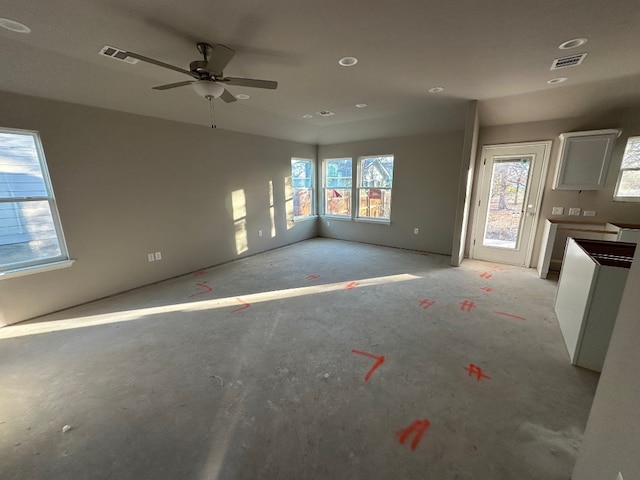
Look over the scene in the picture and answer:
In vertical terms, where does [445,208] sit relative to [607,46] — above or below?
below

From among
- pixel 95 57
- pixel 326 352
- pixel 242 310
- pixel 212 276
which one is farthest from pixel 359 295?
pixel 95 57

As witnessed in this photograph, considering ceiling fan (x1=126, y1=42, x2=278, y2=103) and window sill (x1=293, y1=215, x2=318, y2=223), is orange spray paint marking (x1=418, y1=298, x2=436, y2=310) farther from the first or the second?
window sill (x1=293, y1=215, x2=318, y2=223)

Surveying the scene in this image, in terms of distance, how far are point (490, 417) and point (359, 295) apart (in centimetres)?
Answer: 194

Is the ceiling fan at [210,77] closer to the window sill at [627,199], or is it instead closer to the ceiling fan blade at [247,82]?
the ceiling fan blade at [247,82]

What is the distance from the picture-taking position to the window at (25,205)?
2.71m

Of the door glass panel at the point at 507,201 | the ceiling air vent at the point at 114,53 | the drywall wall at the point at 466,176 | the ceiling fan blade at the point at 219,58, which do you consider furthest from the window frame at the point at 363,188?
the ceiling air vent at the point at 114,53

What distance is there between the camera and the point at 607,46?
2.30 metres

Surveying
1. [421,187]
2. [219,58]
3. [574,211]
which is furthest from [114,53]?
[574,211]

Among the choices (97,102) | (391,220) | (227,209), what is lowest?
(391,220)

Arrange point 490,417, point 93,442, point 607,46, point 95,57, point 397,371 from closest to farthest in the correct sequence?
1. point 93,442
2. point 490,417
3. point 397,371
4. point 607,46
5. point 95,57

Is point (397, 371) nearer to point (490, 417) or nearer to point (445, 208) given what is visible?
point (490, 417)

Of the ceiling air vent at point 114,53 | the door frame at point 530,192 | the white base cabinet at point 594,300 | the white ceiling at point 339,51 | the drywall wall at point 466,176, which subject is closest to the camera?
the white ceiling at point 339,51

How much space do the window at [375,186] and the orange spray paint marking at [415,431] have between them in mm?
4715

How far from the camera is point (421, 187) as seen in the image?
536 cm
